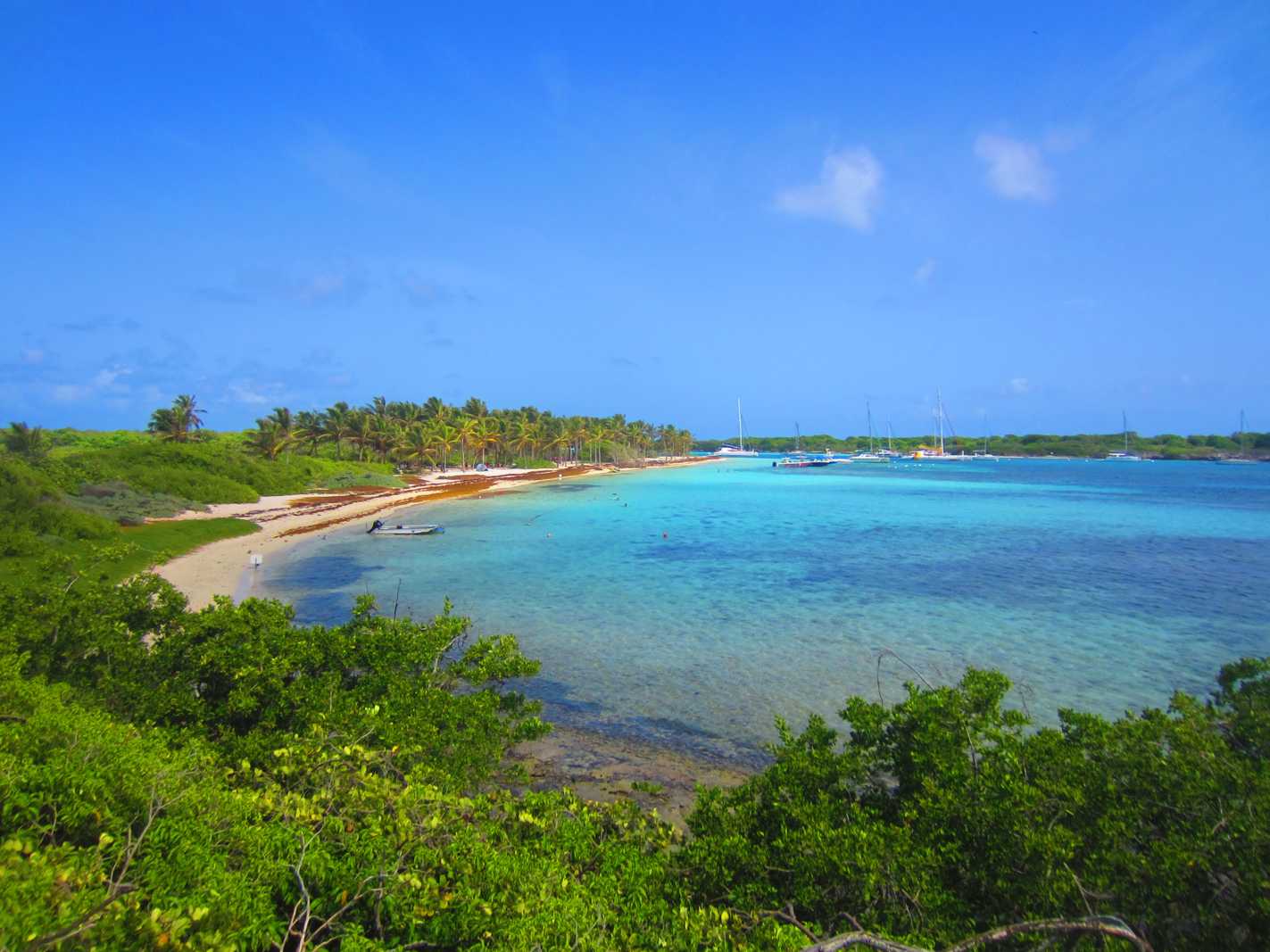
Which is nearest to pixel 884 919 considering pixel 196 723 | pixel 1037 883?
pixel 1037 883

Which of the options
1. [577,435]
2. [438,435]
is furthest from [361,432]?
[577,435]

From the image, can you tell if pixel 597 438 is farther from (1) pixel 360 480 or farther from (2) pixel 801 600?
(2) pixel 801 600

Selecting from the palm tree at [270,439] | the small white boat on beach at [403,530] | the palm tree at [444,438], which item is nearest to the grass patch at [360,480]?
the palm tree at [270,439]

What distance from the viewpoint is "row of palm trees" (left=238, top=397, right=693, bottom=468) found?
7038 centimetres

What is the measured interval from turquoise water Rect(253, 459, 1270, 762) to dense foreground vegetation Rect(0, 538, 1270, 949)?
5.11 meters

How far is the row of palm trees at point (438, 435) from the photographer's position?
231 feet

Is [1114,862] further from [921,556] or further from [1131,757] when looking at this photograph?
[921,556]

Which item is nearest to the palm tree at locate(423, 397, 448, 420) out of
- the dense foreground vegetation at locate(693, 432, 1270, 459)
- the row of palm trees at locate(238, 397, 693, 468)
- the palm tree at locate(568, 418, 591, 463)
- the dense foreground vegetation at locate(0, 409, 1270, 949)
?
the row of palm trees at locate(238, 397, 693, 468)

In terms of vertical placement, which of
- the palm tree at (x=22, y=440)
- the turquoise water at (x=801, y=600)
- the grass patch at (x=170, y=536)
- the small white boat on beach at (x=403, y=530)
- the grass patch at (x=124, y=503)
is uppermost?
the palm tree at (x=22, y=440)

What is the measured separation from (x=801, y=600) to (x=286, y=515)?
108ft

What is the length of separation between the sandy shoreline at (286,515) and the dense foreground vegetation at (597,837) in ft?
26.4

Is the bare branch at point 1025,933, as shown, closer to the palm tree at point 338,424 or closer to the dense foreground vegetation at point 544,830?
the dense foreground vegetation at point 544,830

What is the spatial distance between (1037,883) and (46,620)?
36.3ft

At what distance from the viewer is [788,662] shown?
15.0 meters
